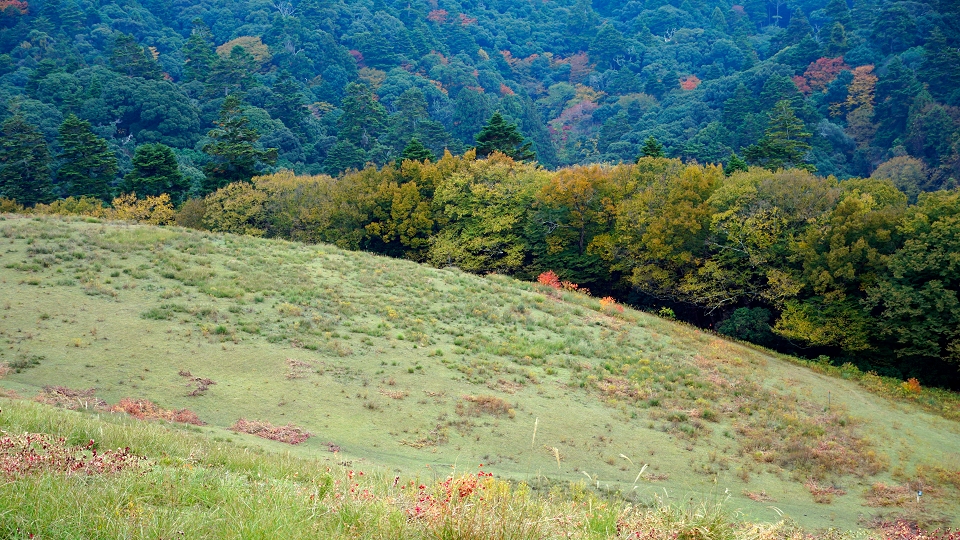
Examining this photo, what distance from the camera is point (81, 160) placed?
213 ft

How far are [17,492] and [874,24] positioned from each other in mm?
126377

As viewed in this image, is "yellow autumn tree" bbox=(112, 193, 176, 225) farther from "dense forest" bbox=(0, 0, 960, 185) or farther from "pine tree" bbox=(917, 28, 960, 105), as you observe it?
"pine tree" bbox=(917, 28, 960, 105)

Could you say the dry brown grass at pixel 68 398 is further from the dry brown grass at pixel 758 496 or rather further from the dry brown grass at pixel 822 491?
the dry brown grass at pixel 822 491

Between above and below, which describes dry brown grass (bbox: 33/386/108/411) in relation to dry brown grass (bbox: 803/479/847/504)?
below

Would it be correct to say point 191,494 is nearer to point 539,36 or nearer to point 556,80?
point 556,80

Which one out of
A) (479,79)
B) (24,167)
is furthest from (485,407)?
→ (479,79)

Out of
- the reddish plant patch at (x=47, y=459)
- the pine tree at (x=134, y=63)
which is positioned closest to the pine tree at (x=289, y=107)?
the pine tree at (x=134, y=63)

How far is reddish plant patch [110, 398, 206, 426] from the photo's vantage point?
47.5 ft

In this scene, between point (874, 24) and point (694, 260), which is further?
point (874, 24)

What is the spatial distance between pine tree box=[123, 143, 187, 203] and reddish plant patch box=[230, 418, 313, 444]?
2044 inches

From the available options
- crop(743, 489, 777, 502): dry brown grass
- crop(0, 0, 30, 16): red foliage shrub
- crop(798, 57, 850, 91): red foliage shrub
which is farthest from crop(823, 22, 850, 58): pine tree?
crop(0, 0, 30, 16): red foliage shrub

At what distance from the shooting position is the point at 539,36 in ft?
575

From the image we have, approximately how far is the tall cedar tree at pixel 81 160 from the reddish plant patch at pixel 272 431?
5891cm

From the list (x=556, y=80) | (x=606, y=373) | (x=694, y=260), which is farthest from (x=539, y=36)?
(x=606, y=373)
